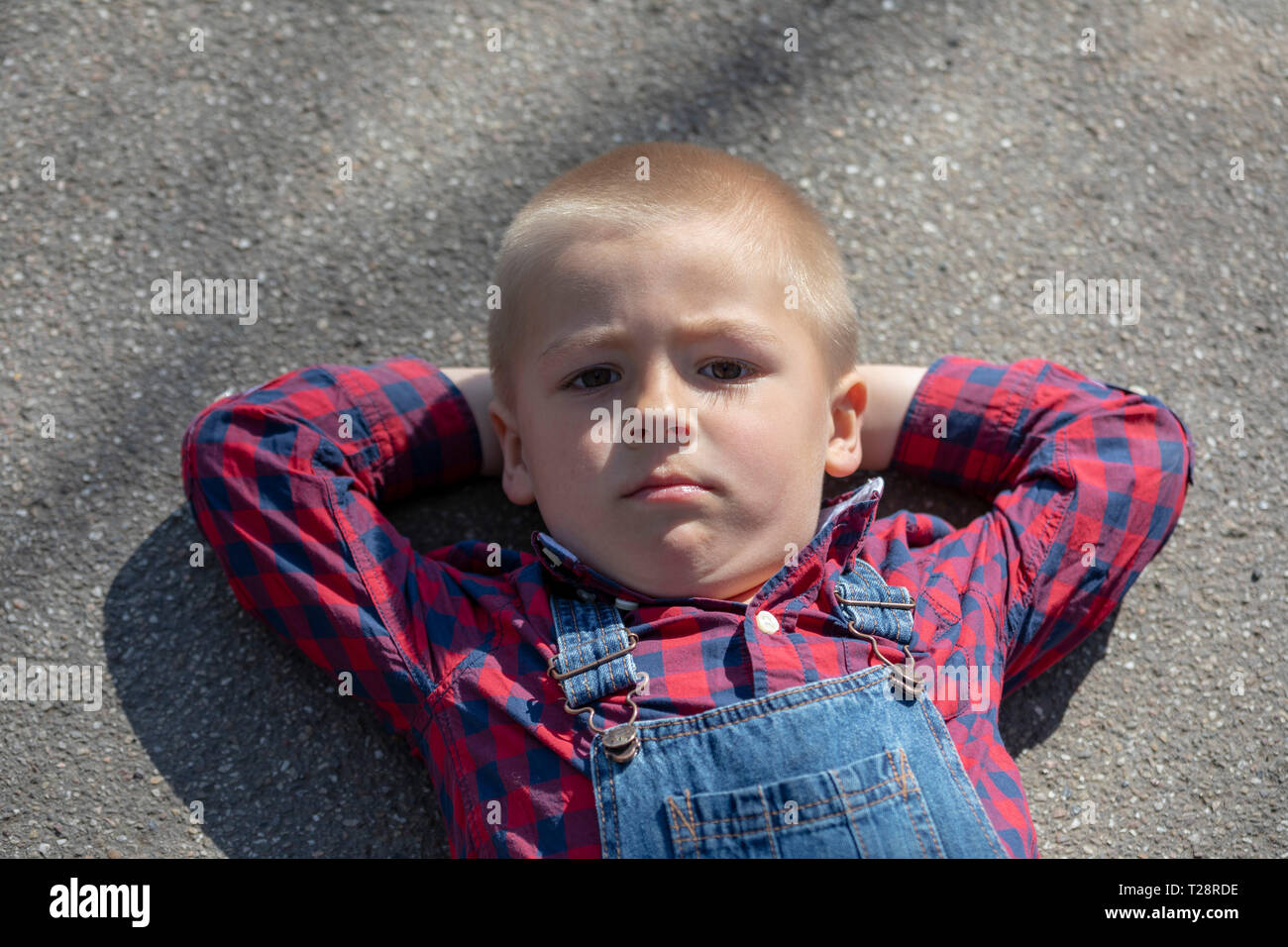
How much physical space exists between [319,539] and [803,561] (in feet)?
2.44

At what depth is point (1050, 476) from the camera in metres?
1.78

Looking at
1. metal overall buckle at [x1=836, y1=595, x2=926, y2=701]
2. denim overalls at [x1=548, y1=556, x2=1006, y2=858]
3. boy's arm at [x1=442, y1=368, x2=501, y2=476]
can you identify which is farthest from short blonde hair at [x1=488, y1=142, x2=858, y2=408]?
denim overalls at [x1=548, y1=556, x2=1006, y2=858]

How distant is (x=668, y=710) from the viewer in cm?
153

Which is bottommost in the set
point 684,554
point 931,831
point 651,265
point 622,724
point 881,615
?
point 931,831

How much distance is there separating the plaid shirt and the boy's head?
0.24 feet

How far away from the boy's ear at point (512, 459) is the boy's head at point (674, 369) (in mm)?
39

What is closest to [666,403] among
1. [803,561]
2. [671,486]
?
[671,486]

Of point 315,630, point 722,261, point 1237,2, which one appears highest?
point 1237,2

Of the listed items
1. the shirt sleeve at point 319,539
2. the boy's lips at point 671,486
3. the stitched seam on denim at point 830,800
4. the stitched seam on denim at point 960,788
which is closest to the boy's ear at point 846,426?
the boy's lips at point 671,486

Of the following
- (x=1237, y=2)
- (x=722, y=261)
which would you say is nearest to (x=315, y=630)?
(x=722, y=261)

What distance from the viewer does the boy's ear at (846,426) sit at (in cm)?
173

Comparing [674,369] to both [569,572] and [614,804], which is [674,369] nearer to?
[569,572]
